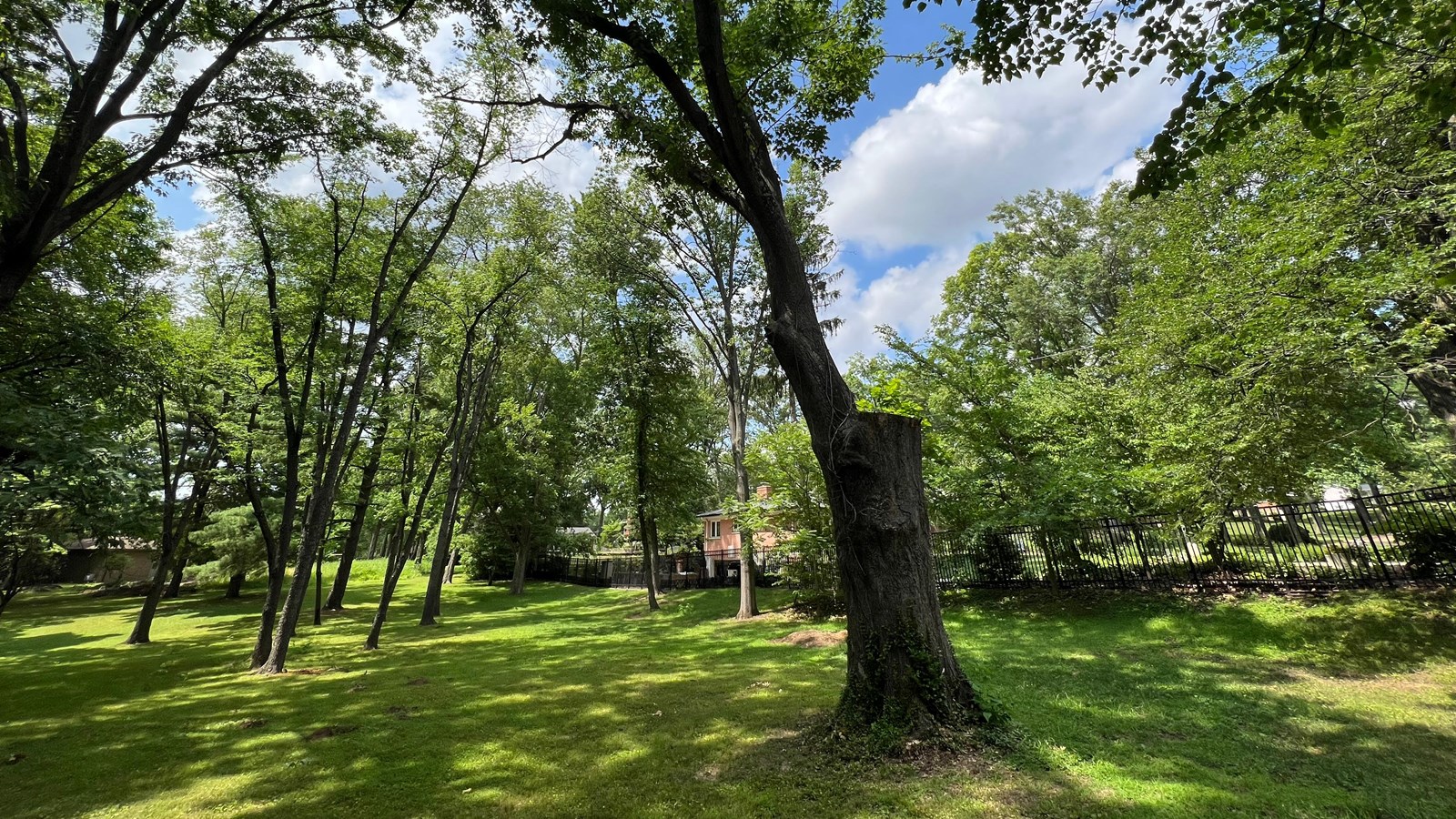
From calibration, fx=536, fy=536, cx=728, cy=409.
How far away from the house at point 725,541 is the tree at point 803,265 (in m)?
8.98

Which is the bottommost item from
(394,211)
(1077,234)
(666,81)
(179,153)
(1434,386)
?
(1434,386)

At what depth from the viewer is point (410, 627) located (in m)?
15.5

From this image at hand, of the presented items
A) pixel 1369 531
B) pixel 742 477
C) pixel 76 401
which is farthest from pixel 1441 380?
pixel 76 401

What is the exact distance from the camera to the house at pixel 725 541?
14.5 m

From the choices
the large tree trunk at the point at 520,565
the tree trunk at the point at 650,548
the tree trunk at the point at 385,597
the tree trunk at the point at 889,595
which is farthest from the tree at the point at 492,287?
the tree trunk at the point at 889,595

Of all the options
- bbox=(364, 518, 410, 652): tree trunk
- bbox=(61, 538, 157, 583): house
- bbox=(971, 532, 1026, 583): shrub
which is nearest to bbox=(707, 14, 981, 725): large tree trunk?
bbox=(971, 532, 1026, 583): shrub

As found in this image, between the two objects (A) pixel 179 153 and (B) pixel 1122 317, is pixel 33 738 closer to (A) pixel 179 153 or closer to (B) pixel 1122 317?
(A) pixel 179 153

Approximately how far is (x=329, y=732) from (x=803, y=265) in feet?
24.1

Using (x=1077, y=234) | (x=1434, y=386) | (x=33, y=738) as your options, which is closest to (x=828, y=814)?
(x=33, y=738)

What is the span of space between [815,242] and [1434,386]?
40.6 ft

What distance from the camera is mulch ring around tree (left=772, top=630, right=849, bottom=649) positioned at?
32.2 ft

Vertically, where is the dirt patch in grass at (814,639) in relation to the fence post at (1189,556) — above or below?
below

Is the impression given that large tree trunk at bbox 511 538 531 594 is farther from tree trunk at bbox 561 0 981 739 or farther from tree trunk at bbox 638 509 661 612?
tree trunk at bbox 561 0 981 739

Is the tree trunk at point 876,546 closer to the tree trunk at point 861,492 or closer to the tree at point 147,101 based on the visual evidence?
the tree trunk at point 861,492
